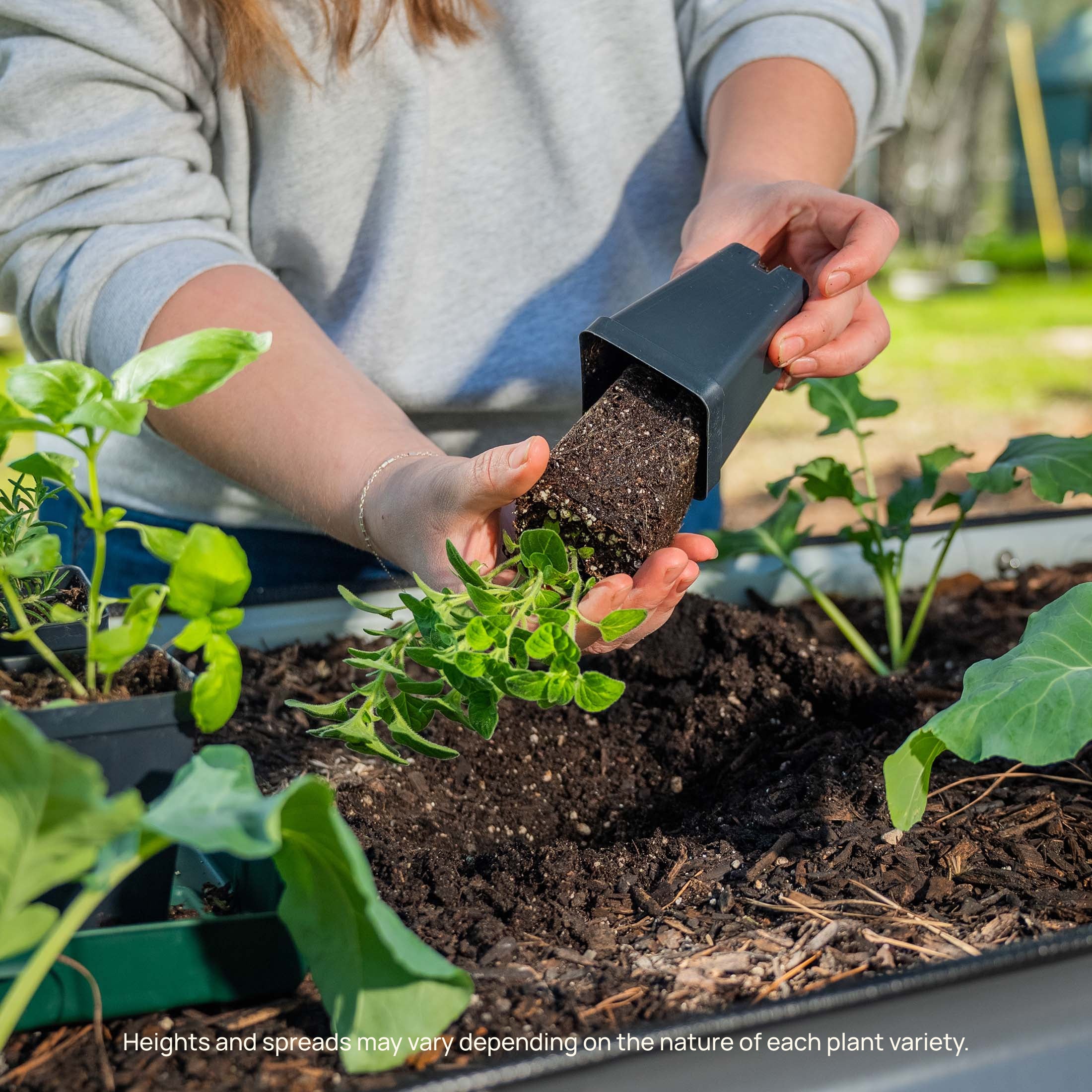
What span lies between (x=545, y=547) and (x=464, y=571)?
0.09 meters

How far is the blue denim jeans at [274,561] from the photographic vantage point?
5.25ft

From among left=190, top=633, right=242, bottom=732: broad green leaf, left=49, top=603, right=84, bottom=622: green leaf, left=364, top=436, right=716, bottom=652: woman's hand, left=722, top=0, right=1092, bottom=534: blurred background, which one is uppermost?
left=49, top=603, right=84, bottom=622: green leaf

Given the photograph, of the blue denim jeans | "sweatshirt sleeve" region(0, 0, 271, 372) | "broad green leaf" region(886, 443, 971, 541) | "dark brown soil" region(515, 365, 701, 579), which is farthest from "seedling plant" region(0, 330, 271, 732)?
"broad green leaf" region(886, 443, 971, 541)

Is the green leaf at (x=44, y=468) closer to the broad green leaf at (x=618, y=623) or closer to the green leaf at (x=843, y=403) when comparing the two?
the broad green leaf at (x=618, y=623)

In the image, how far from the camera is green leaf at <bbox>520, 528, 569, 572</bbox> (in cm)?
84

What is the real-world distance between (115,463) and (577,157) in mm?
867

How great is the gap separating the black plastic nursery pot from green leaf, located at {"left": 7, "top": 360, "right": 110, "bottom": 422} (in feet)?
0.62

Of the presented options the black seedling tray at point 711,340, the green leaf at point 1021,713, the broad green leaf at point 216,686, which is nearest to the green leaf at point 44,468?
the broad green leaf at point 216,686

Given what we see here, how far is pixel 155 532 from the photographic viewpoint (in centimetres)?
64

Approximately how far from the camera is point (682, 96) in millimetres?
1626

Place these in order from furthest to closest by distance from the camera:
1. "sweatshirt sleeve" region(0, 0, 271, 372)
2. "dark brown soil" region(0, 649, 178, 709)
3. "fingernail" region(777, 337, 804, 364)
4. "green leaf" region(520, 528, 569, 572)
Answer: "sweatshirt sleeve" region(0, 0, 271, 372), "fingernail" region(777, 337, 804, 364), "green leaf" region(520, 528, 569, 572), "dark brown soil" region(0, 649, 178, 709)

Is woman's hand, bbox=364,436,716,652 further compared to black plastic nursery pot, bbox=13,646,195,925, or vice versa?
woman's hand, bbox=364,436,716,652

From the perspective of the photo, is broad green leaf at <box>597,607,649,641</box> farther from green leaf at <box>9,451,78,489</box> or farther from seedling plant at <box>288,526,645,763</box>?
green leaf at <box>9,451,78,489</box>

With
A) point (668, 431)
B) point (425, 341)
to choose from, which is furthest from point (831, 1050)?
point (425, 341)
